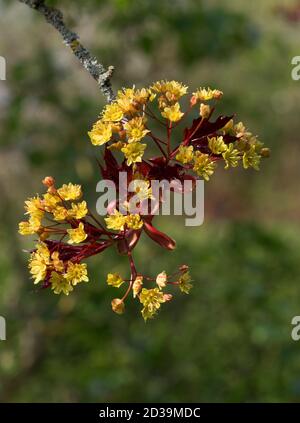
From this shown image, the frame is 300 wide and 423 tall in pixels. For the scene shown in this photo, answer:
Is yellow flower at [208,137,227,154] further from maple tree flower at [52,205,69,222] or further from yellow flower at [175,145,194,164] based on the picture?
maple tree flower at [52,205,69,222]

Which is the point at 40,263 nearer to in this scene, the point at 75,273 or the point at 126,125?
the point at 75,273

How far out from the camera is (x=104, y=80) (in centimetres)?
87

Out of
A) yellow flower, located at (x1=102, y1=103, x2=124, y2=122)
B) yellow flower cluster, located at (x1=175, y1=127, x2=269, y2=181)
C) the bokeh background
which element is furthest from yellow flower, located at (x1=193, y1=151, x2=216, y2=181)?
the bokeh background

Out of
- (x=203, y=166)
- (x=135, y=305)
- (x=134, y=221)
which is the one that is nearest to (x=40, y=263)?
(x=134, y=221)

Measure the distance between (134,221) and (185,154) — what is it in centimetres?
10

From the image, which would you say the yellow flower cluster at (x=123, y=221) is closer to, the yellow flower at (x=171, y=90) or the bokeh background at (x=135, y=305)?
the yellow flower at (x=171, y=90)

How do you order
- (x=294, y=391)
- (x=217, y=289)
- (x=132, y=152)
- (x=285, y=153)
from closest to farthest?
(x=132, y=152)
(x=294, y=391)
(x=217, y=289)
(x=285, y=153)

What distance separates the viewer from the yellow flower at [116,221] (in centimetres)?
82

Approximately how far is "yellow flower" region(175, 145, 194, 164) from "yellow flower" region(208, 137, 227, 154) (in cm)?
3

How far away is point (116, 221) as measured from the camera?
823 millimetres

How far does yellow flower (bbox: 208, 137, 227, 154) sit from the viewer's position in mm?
841

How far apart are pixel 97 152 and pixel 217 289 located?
95cm

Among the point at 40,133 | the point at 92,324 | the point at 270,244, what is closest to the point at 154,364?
the point at 92,324
